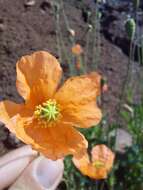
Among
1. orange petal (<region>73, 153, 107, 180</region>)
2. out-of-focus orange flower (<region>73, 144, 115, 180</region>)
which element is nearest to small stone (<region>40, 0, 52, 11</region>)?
out-of-focus orange flower (<region>73, 144, 115, 180</region>)

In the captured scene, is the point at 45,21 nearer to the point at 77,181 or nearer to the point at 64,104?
the point at 77,181

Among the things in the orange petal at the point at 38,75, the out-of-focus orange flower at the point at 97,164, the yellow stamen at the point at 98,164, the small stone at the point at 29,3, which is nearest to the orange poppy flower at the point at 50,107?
the orange petal at the point at 38,75

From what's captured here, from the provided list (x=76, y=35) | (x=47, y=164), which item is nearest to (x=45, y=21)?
(x=76, y=35)

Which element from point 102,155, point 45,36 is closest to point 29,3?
point 45,36

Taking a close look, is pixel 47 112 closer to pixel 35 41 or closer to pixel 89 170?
pixel 89 170

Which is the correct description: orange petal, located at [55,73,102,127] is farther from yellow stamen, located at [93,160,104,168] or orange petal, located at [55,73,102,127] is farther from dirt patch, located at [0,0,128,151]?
dirt patch, located at [0,0,128,151]

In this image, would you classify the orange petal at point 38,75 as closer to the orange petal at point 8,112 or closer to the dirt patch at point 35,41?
the orange petal at point 8,112
